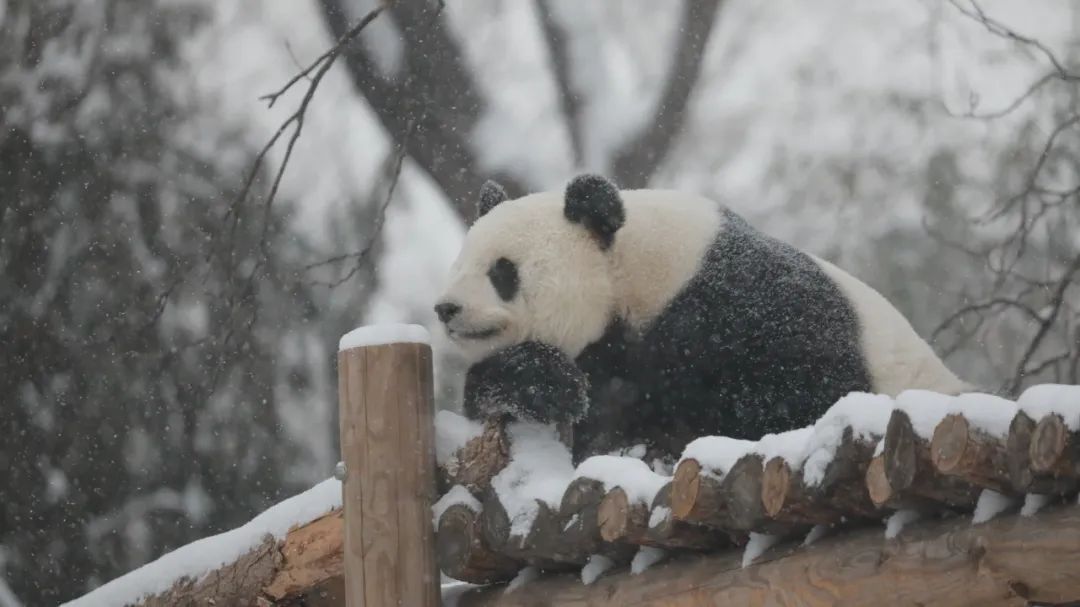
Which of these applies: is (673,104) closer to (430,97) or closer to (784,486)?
(430,97)

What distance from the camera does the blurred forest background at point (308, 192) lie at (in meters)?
7.45

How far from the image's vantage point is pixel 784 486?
80.5 inches

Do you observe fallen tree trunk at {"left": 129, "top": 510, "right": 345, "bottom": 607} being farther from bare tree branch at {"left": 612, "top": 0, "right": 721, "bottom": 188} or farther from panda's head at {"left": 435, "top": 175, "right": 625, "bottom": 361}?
bare tree branch at {"left": 612, "top": 0, "right": 721, "bottom": 188}

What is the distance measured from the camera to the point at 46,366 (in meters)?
7.43

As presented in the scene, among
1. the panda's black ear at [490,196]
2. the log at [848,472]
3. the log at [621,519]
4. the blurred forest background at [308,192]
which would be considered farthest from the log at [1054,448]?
the blurred forest background at [308,192]

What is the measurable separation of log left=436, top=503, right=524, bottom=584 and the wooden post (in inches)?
0.9

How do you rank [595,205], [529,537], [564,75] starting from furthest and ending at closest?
[564,75]
[595,205]
[529,537]

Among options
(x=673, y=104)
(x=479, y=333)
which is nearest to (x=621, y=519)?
(x=479, y=333)

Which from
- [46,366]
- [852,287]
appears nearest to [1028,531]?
[852,287]

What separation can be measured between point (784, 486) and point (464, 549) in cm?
79

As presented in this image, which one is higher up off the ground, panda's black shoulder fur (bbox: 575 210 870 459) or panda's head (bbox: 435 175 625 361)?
panda's head (bbox: 435 175 625 361)

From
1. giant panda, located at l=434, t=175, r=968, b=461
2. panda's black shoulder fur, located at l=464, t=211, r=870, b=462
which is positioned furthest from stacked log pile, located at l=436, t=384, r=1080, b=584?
giant panda, located at l=434, t=175, r=968, b=461

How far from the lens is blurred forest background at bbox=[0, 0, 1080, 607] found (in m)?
7.45

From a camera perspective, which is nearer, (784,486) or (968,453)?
(968,453)
